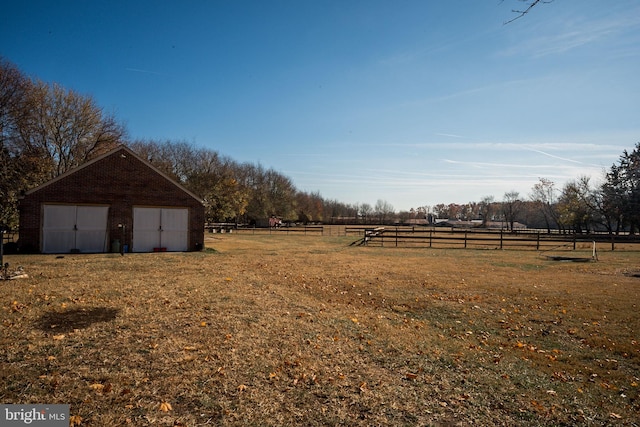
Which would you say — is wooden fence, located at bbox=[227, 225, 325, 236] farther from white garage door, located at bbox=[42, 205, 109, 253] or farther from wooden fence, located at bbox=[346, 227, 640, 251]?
white garage door, located at bbox=[42, 205, 109, 253]

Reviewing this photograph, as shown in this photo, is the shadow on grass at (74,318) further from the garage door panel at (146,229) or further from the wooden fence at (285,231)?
the wooden fence at (285,231)

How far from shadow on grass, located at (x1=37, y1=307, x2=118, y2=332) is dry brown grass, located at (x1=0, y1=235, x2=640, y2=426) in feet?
0.12

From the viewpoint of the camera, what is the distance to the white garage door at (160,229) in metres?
20.6

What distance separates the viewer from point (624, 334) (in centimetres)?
764

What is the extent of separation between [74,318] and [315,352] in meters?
5.04

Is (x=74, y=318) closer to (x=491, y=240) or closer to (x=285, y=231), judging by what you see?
(x=491, y=240)

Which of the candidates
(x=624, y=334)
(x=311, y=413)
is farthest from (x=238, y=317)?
(x=624, y=334)

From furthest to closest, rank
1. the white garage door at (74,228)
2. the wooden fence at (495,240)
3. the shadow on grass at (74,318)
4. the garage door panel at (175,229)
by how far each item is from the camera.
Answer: the wooden fence at (495,240)
the garage door panel at (175,229)
the white garage door at (74,228)
the shadow on grass at (74,318)

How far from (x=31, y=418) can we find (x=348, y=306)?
6.81m

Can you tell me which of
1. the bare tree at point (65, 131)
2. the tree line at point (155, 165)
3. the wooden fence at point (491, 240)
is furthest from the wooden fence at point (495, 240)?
the bare tree at point (65, 131)

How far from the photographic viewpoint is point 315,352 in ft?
19.8

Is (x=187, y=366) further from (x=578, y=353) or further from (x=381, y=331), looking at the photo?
(x=578, y=353)

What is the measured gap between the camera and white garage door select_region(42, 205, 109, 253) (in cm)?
1872

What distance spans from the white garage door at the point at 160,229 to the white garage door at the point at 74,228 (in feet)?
5.35
